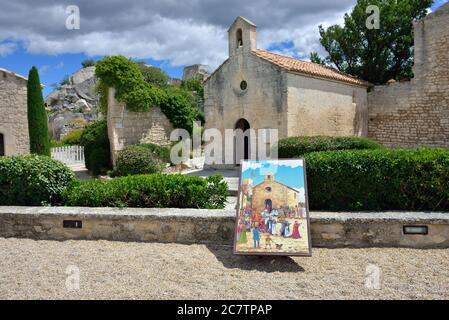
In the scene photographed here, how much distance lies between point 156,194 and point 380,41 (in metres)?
18.9

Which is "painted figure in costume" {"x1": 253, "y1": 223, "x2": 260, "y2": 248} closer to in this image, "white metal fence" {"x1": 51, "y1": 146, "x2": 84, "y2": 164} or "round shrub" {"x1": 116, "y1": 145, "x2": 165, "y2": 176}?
"round shrub" {"x1": 116, "y1": 145, "x2": 165, "y2": 176}

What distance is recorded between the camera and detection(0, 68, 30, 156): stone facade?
66.9 ft

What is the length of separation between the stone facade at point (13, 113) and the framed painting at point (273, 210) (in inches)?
743

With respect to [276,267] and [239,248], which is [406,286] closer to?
[276,267]

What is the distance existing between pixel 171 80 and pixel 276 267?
51552mm

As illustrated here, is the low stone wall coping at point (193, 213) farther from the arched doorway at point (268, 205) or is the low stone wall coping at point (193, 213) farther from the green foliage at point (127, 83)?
the green foliage at point (127, 83)

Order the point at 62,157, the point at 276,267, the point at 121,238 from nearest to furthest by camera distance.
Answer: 1. the point at 276,267
2. the point at 121,238
3. the point at 62,157

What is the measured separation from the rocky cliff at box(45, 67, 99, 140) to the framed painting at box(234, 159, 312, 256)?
3798 cm

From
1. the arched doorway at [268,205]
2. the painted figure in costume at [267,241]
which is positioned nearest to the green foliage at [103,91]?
the arched doorway at [268,205]

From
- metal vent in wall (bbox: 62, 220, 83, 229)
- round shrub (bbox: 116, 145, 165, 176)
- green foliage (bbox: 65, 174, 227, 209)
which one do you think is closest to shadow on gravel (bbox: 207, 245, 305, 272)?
green foliage (bbox: 65, 174, 227, 209)

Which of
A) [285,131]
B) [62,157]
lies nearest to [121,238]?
[285,131]
